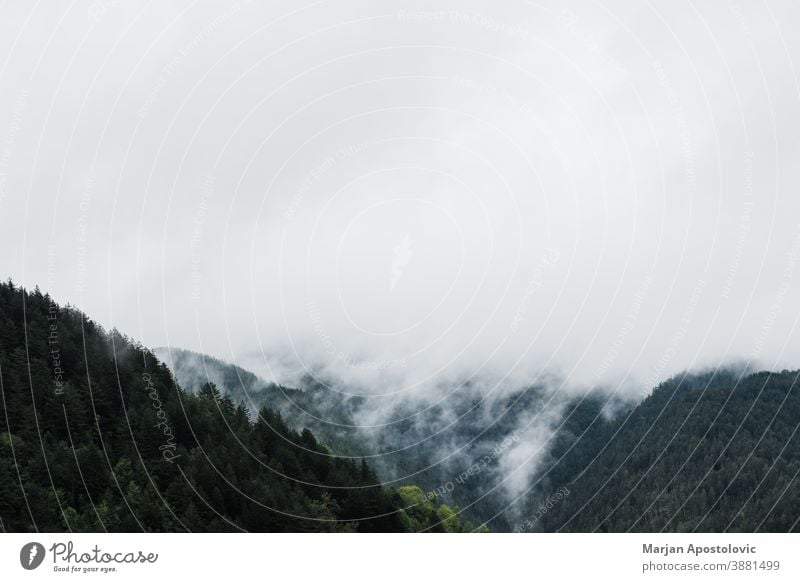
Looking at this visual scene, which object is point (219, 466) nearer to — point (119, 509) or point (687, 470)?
point (119, 509)

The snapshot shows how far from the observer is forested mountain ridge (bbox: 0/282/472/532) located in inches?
2315

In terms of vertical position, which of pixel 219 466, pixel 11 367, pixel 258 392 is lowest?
pixel 219 466

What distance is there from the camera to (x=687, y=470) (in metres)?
193

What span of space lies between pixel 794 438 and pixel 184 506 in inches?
7362

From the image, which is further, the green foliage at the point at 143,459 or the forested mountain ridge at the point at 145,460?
the forested mountain ridge at the point at 145,460

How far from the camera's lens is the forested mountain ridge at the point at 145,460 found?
5881cm

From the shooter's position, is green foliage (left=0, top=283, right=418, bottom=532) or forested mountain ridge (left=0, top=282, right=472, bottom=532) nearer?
green foliage (left=0, top=283, right=418, bottom=532)

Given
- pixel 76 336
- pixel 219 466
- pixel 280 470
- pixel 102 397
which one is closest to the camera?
pixel 219 466

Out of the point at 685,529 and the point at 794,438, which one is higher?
the point at 794,438

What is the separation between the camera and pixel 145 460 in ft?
221
